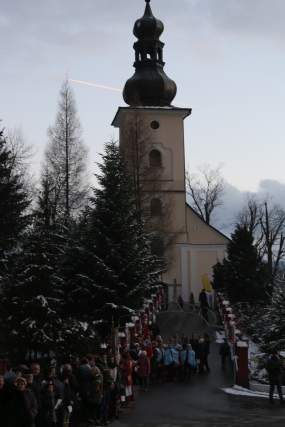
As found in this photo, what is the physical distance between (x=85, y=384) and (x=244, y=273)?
20446 mm

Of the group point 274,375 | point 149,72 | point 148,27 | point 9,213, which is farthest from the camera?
point 148,27

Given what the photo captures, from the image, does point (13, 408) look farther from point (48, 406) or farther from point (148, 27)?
point (148, 27)

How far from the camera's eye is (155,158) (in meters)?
43.4

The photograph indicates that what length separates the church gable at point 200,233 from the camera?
144ft

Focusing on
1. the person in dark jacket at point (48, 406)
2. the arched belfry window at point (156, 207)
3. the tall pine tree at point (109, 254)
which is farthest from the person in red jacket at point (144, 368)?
the arched belfry window at point (156, 207)

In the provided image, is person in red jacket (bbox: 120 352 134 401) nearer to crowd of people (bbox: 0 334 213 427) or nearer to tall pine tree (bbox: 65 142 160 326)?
crowd of people (bbox: 0 334 213 427)

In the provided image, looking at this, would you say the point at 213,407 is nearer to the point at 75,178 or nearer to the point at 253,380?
the point at 253,380

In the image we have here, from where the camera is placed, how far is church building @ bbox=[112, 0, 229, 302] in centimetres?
4162

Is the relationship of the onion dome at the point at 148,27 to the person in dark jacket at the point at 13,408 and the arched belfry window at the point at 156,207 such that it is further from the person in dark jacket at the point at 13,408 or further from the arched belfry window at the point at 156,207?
the person in dark jacket at the point at 13,408

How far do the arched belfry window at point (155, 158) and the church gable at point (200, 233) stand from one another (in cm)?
370

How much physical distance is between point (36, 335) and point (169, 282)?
25.6 meters

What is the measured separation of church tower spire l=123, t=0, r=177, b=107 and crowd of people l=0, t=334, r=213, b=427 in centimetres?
2528

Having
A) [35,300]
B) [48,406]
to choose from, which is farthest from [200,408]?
[35,300]

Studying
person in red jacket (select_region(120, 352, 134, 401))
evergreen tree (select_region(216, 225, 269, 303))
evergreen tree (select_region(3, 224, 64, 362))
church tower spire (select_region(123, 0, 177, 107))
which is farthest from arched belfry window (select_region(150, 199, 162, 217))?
person in red jacket (select_region(120, 352, 134, 401))
